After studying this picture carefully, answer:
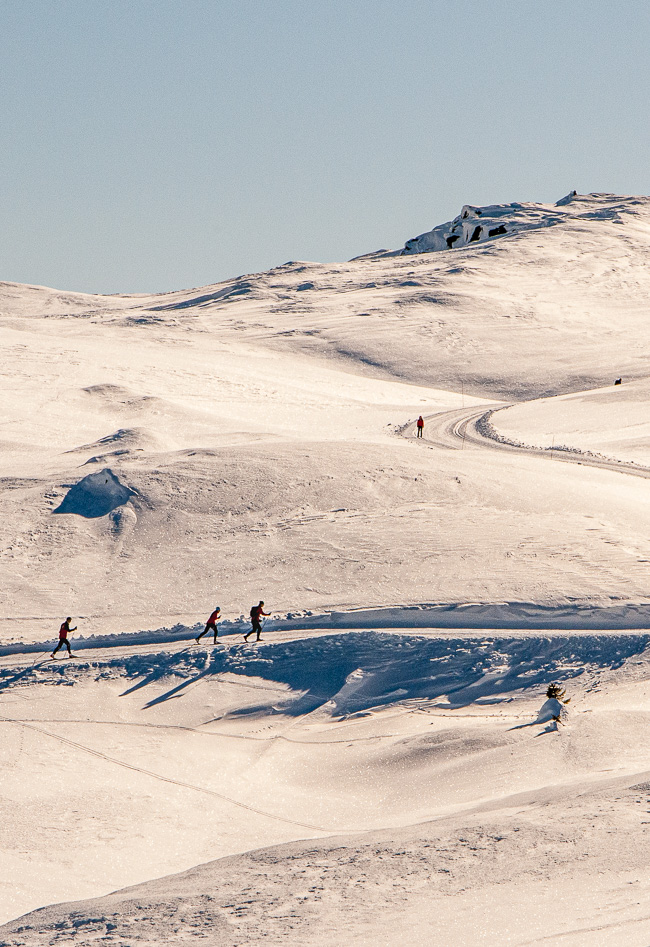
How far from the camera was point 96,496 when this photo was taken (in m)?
23.7

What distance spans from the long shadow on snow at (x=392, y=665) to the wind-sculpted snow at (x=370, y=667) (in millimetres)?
16

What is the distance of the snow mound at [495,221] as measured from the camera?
94000 millimetres

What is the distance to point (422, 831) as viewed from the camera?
33.8 ft

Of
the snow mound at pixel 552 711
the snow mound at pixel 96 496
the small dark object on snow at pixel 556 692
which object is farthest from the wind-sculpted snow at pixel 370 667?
the snow mound at pixel 96 496

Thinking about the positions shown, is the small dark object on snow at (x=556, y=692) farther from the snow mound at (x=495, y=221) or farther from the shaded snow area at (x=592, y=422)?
the snow mound at (x=495, y=221)

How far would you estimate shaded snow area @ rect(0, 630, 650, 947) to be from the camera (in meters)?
8.66

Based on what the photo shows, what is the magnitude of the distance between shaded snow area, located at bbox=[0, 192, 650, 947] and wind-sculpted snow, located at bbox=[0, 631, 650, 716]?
2.0 inches

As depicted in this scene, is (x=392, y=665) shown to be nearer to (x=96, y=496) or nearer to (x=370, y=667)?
(x=370, y=667)

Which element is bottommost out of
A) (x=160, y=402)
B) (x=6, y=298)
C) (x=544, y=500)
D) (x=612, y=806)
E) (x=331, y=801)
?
(x=331, y=801)

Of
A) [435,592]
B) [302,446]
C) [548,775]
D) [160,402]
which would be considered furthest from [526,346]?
[548,775]

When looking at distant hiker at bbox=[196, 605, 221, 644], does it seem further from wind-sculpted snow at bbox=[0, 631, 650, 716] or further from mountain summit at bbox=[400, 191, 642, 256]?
mountain summit at bbox=[400, 191, 642, 256]

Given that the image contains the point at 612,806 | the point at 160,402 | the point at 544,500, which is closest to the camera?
the point at 612,806

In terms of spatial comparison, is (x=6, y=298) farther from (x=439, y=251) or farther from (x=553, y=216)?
(x=553, y=216)

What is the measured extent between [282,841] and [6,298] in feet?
263
